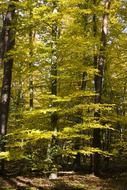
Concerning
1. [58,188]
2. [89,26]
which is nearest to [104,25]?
[89,26]

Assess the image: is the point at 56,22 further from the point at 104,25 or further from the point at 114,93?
the point at 114,93

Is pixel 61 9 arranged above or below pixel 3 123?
above

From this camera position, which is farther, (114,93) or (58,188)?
(114,93)

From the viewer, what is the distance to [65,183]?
1498cm

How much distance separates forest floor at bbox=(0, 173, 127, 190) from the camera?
1386cm

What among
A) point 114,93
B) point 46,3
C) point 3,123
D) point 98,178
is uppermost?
point 46,3

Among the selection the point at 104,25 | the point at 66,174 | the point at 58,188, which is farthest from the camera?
the point at 104,25

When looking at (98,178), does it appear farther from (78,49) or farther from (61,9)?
(61,9)

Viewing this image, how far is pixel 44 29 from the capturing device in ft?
49.8

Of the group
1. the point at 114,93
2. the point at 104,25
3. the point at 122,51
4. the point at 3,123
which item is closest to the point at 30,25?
the point at 3,123

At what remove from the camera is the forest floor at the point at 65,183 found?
45.5 feet

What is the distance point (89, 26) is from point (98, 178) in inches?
390

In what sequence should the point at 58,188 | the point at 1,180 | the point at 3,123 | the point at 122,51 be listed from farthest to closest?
the point at 122,51 → the point at 3,123 → the point at 1,180 → the point at 58,188

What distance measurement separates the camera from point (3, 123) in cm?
1633
